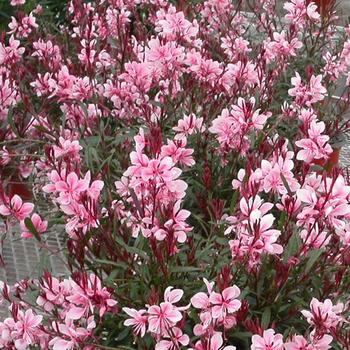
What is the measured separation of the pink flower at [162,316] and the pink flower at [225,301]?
0.07 meters

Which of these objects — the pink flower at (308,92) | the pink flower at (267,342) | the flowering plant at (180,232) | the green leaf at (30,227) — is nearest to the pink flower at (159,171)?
the flowering plant at (180,232)

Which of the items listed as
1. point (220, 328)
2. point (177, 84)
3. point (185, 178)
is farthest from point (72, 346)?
point (177, 84)

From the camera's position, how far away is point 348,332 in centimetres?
158

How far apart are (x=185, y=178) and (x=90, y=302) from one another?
0.74m

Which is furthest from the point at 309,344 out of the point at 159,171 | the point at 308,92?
the point at 308,92

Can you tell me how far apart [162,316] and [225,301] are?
0.38ft

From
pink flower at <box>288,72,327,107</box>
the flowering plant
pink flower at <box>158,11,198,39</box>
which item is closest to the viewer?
the flowering plant

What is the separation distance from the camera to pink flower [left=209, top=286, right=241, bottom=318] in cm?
148

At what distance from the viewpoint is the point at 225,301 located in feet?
4.87

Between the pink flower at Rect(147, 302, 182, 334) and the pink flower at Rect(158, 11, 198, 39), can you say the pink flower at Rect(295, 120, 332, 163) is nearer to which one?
the pink flower at Rect(147, 302, 182, 334)

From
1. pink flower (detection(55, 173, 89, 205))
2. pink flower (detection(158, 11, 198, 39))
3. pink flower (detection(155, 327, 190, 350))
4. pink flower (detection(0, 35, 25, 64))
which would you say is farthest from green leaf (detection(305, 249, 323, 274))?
pink flower (detection(0, 35, 25, 64))

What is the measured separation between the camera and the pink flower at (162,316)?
1445 mm

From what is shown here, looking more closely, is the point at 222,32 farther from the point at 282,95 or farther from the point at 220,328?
the point at 220,328

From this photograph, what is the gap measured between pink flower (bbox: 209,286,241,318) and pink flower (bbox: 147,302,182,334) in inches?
2.8
